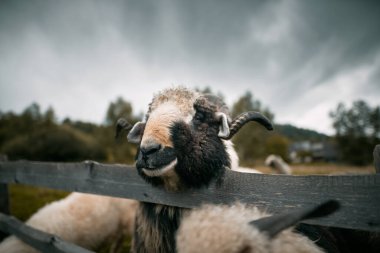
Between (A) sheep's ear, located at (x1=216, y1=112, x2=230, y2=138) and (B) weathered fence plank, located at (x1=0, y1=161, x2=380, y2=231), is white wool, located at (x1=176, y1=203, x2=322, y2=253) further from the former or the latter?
(A) sheep's ear, located at (x1=216, y1=112, x2=230, y2=138)

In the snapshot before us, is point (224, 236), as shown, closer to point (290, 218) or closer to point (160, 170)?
point (290, 218)

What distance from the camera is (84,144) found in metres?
34.9

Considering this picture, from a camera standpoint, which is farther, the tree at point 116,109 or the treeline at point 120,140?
the tree at point 116,109

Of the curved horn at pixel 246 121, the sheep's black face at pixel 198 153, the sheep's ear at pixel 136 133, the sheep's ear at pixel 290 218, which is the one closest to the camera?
the sheep's ear at pixel 290 218

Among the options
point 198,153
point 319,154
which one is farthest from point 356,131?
point 198,153

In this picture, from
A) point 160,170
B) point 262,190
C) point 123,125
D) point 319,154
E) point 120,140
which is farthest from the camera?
point 319,154

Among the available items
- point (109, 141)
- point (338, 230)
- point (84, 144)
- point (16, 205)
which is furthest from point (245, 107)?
point (338, 230)

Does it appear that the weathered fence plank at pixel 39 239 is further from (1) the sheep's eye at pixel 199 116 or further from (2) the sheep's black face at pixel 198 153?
(1) the sheep's eye at pixel 199 116

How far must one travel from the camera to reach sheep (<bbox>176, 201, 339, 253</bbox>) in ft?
3.71

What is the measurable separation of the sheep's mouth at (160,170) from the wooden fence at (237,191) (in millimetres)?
297

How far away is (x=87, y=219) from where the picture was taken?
198 inches

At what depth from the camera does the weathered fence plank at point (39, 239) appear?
2527mm

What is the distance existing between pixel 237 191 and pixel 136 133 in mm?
1621

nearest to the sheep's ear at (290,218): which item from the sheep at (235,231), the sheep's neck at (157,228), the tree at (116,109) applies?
the sheep at (235,231)
